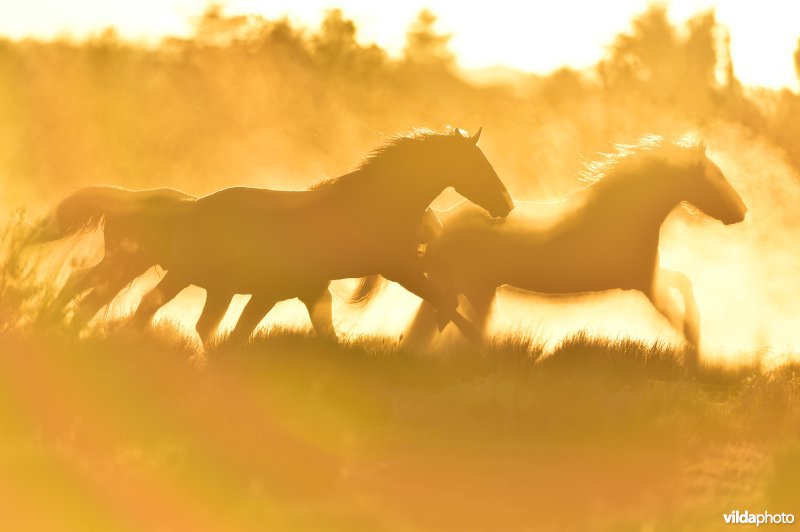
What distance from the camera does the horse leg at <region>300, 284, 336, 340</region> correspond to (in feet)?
30.9

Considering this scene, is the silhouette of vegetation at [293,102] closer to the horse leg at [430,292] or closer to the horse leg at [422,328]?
the horse leg at [422,328]

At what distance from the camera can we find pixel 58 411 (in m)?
7.71

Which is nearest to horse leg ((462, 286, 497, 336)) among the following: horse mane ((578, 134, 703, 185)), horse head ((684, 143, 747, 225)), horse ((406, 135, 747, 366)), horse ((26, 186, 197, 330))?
horse ((406, 135, 747, 366))

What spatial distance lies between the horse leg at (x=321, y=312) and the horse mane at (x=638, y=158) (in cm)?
314

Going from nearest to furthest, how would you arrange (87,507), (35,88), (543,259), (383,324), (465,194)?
(87,507) → (465,194) → (383,324) → (543,259) → (35,88)

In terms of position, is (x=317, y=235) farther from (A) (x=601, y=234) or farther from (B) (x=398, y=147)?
(A) (x=601, y=234)

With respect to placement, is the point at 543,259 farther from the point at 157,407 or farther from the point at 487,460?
the point at 157,407

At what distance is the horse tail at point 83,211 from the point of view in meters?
10.2

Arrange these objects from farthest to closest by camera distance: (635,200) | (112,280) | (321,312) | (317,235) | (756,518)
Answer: (635,200) < (112,280) < (321,312) < (317,235) < (756,518)

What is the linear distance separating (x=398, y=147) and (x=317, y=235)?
95 cm

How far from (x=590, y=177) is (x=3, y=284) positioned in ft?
17.1

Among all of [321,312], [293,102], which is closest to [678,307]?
[321,312]

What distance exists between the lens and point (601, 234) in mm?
11367

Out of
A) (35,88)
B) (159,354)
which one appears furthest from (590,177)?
(35,88)
